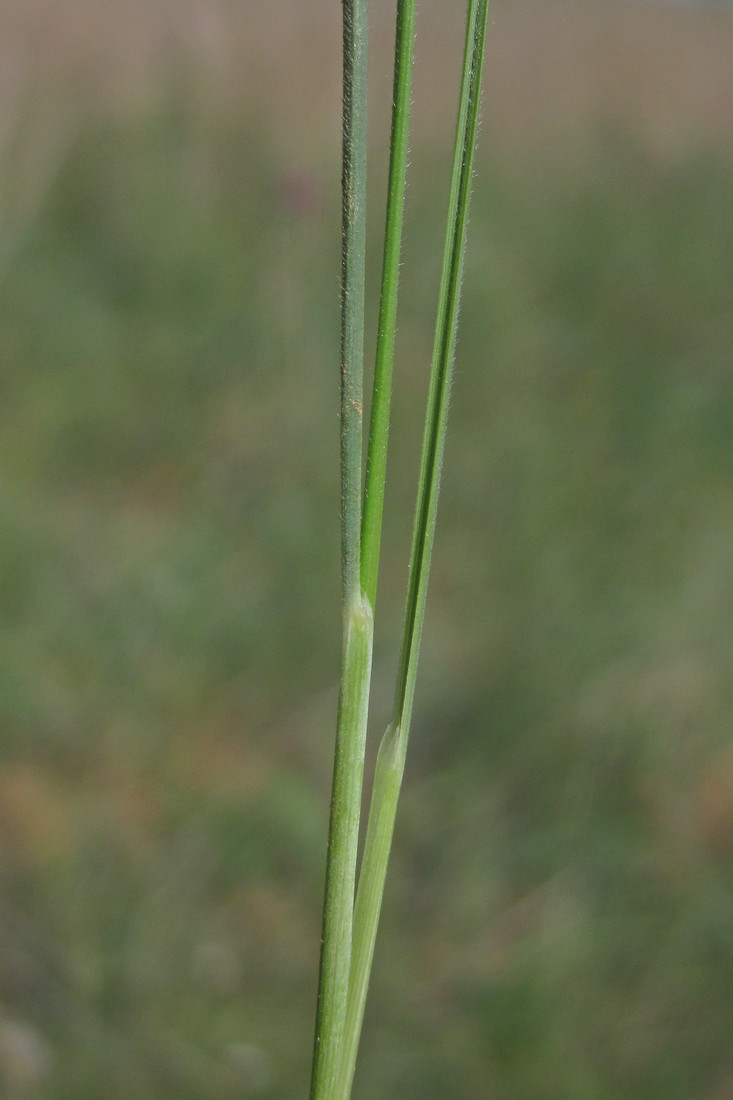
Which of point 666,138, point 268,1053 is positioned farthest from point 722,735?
point 666,138

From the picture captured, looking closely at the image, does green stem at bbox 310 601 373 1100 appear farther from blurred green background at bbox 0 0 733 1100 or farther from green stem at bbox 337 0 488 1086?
blurred green background at bbox 0 0 733 1100

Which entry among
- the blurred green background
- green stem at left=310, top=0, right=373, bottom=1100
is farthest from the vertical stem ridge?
the blurred green background

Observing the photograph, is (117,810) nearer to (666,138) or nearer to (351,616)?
(351,616)

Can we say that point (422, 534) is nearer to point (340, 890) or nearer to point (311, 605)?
point (340, 890)

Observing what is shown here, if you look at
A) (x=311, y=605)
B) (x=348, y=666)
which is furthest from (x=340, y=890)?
(x=311, y=605)

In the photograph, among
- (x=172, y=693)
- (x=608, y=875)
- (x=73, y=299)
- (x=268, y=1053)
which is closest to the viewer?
(x=268, y=1053)

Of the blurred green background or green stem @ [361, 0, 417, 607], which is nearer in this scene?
green stem @ [361, 0, 417, 607]
